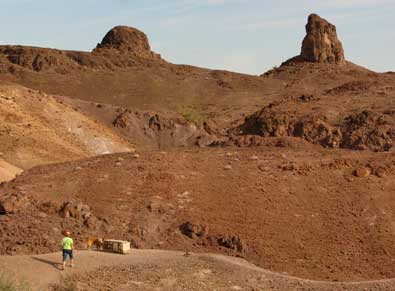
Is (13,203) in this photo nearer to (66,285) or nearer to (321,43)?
(66,285)

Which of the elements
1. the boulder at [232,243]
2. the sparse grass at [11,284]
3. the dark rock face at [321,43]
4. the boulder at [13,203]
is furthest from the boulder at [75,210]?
the dark rock face at [321,43]

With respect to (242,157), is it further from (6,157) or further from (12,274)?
(6,157)

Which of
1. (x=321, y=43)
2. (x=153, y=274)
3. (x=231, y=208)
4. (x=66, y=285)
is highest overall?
(x=321, y=43)

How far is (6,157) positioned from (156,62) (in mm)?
46119

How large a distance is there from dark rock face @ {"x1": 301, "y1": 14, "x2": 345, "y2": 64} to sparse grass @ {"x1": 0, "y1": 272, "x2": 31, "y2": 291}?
196 feet

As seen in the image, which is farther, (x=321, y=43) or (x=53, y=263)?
(x=321, y=43)

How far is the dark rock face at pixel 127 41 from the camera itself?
7531 cm

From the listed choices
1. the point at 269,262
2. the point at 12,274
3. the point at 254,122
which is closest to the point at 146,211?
the point at 269,262

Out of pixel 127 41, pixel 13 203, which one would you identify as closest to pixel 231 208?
pixel 13 203

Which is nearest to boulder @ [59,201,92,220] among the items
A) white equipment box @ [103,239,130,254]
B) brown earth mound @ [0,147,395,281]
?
brown earth mound @ [0,147,395,281]

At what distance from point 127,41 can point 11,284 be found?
217ft

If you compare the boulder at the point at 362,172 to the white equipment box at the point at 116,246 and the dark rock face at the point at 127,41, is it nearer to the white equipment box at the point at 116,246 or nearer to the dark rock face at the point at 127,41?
the white equipment box at the point at 116,246

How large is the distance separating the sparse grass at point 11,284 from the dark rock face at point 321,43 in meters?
59.7

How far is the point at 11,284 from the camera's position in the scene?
435 inches
